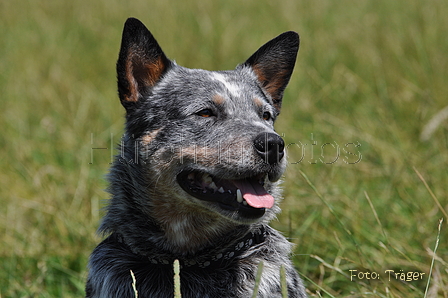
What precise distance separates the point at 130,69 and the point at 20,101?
4086 mm

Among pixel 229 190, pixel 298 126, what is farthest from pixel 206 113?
pixel 298 126

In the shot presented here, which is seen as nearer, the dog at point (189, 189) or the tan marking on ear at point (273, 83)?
the dog at point (189, 189)

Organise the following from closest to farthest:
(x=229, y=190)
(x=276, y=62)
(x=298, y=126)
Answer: (x=229, y=190) < (x=276, y=62) < (x=298, y=126)

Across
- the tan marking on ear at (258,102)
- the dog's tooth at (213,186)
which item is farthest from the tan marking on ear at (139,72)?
the dog's tooth at (213,186)

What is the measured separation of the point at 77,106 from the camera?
638 cm

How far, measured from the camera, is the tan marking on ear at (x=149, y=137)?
9.63ft

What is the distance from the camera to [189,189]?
106 inches

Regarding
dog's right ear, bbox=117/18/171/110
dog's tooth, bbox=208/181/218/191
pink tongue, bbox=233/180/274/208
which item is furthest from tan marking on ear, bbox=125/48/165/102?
pink tongue, bbox=233/180/274/208

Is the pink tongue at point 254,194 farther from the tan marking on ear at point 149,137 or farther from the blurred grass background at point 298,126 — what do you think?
the tan marking on ear at point 149,137

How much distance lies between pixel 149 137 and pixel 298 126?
284 cm

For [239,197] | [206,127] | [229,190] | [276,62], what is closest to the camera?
[239,197]

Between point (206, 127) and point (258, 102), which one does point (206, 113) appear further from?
point (258, 102)

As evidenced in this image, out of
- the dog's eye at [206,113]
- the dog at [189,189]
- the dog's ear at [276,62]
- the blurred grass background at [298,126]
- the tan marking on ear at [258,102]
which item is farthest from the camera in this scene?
the blurred grass background at [298,126]

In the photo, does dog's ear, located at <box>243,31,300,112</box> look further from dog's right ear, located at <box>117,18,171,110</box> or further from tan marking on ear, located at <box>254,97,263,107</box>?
dog's right ear, located at <box>117,18,171,110</box>
